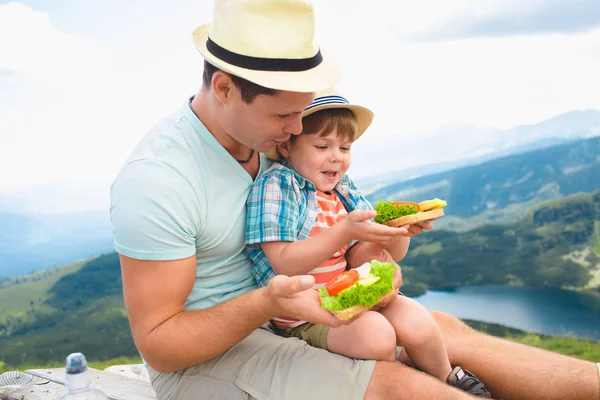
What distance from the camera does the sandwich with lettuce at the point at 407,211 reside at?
3229 mm

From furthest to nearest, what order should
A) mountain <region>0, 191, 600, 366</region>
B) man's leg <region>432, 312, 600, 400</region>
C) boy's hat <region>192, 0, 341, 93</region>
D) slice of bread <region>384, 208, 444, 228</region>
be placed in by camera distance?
1. mountain <region>0, 191, 600, 366</region>
2. man's leg <region>432, 312, 600, 400</region>
3. slice of bread <region>384, 208, 444, 228</region>
4. boy's hat <region>192, 0, 341, 93</region>

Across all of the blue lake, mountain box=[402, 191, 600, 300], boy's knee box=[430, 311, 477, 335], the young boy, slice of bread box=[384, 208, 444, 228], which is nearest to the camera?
the young boy

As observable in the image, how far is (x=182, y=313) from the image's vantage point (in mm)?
2967

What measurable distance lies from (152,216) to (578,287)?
16935 millimetres

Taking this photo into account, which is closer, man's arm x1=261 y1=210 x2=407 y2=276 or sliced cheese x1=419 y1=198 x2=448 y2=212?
man's arm x1=261 y1=210 x2=407 y2=276

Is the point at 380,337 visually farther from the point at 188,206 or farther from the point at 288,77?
the point at 288,77

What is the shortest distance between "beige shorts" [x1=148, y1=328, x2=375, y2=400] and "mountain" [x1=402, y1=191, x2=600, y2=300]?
47.2ft

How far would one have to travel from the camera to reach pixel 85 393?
2695 mm

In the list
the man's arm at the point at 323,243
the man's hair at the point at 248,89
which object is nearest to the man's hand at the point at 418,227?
the man's arm at the point at 323,243

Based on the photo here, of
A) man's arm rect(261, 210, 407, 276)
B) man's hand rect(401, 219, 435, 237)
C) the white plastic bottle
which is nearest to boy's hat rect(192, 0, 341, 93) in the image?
man's arm rect(261, 210, 407, 276)

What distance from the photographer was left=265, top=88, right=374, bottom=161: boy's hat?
11.0ft

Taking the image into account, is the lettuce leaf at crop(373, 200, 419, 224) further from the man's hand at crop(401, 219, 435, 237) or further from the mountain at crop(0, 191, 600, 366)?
the mountain at crop(0, 191, 600, 366)

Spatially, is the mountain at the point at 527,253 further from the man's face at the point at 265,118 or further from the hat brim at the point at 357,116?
the man's face at the point at 265,118

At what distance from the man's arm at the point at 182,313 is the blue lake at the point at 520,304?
44.4 ft
